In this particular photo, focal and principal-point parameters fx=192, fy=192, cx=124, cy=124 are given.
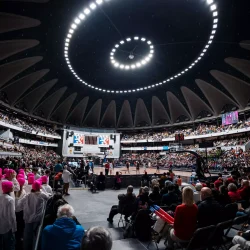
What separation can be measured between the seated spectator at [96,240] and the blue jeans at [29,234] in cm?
349

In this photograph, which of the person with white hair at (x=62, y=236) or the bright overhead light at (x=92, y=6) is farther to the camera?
the bright overhead light at (x=92, y=6)

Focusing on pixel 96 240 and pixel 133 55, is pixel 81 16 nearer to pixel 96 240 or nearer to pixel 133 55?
pixel 133 55

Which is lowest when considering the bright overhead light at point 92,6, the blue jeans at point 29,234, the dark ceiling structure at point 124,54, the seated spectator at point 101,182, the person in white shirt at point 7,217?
the seated spectator at point 101,182

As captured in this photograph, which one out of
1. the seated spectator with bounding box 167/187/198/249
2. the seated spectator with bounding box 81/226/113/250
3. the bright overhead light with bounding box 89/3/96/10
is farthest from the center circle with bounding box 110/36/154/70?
the seated spectator with bounding box 81/226/113/250

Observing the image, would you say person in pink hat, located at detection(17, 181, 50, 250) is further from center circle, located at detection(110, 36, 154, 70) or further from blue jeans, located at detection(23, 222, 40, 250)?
center circle, located at detection(110, 36, 154, 70)

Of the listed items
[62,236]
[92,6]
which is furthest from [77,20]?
[62,236]

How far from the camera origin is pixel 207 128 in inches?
1746

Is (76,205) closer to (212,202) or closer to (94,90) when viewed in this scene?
(212,202)

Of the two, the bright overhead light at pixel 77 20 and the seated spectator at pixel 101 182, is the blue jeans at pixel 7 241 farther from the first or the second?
the bright overhead light at pixel 77 20

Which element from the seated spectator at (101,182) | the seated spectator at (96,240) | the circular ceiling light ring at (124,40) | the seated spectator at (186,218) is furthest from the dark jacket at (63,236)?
the circular ceiling light ring at (124,40)

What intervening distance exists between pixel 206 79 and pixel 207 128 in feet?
44.3

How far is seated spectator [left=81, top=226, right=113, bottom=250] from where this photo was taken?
1.67m

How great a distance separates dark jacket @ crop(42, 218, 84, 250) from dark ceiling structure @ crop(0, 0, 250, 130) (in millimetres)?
20841

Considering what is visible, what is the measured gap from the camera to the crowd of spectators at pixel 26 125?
3677 centimetres
